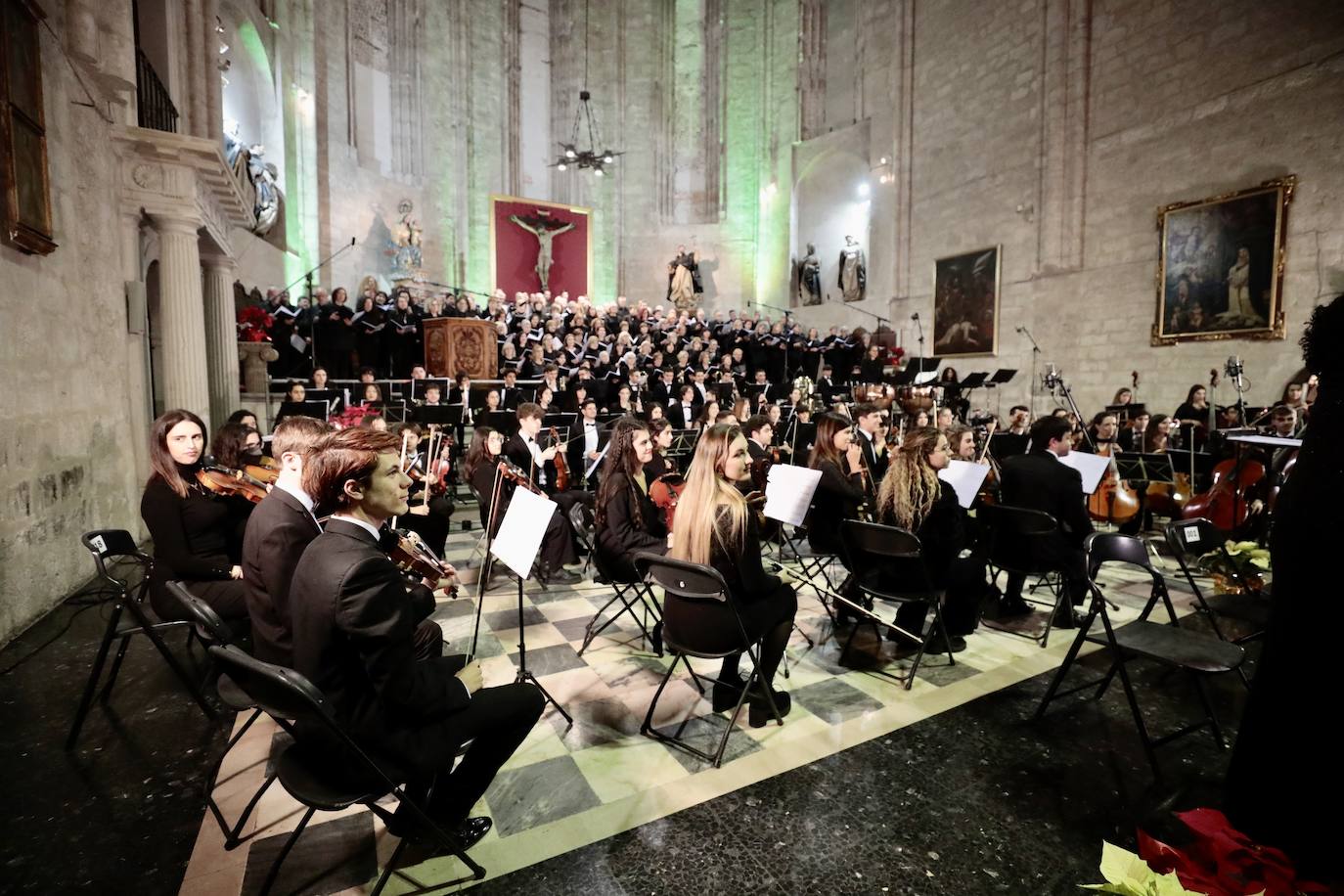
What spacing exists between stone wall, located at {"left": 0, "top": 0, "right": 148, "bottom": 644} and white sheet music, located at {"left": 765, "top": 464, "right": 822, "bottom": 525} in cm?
479

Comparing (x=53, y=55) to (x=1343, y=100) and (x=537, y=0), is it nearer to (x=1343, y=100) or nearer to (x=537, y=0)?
(x=1343, y=100)

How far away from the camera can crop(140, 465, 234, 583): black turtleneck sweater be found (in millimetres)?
3131

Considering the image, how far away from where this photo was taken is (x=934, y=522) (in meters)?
3.74

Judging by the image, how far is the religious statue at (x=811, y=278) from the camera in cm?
2045

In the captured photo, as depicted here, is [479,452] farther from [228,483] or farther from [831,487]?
[831,487]

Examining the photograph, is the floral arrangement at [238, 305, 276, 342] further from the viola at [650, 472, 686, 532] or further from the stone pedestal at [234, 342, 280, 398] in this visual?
the viola at [650, 472, 686, 532]

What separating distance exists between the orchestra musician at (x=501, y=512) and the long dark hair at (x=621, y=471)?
4.56ft

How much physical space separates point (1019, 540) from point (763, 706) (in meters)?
2.32

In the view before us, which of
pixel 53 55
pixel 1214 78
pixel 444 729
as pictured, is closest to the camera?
pixel 444 729

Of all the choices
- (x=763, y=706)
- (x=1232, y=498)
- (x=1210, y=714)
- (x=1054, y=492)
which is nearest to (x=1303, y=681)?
(x=1210, y=714)

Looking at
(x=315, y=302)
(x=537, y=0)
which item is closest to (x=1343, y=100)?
(x=315, y=302)

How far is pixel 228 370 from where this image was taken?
8.77 metres

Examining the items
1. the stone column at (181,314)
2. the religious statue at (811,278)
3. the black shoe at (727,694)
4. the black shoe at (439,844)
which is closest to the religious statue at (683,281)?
the religious statue at (811,278)

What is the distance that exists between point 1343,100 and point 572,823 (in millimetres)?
14120
